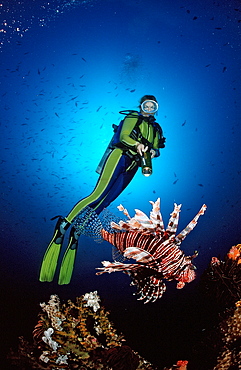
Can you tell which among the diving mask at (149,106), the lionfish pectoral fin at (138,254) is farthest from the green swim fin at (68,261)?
the diving mask at (149,106)

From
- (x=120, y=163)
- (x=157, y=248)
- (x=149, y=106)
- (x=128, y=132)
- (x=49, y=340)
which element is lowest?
(x=49, y=340)

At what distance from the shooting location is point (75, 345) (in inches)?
112

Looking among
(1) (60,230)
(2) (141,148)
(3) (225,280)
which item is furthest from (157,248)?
(1) (60,230)

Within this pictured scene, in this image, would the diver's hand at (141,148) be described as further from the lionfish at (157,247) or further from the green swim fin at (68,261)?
the green swim fin at (68,261)

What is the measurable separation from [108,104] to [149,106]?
2.55 feet

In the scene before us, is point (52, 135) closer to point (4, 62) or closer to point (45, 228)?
point (4, 62)

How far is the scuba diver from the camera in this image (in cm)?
412

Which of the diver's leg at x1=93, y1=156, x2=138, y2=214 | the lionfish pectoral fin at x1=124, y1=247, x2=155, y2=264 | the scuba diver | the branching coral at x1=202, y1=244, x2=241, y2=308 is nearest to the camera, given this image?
the lionfish pectoral fin at x1=124, y1=247, x2=155, y2=264

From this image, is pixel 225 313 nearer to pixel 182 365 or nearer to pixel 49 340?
pixel 182 365

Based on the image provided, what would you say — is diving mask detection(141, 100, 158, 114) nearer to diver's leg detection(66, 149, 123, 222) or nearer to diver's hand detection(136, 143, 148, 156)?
diver's hand detection(136, 143, 148, 156)

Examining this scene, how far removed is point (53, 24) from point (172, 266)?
4.27 m

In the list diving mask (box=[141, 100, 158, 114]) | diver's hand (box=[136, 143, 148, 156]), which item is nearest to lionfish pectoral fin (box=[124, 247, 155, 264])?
diver's hand (box=[136, 143, 148, 156])

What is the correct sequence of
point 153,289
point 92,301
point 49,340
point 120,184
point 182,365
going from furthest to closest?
point 120,184 → point 92,301 → point 153,289 → point 182,365 → point 49,340

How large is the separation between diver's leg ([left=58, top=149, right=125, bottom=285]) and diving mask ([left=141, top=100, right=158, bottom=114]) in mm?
877
